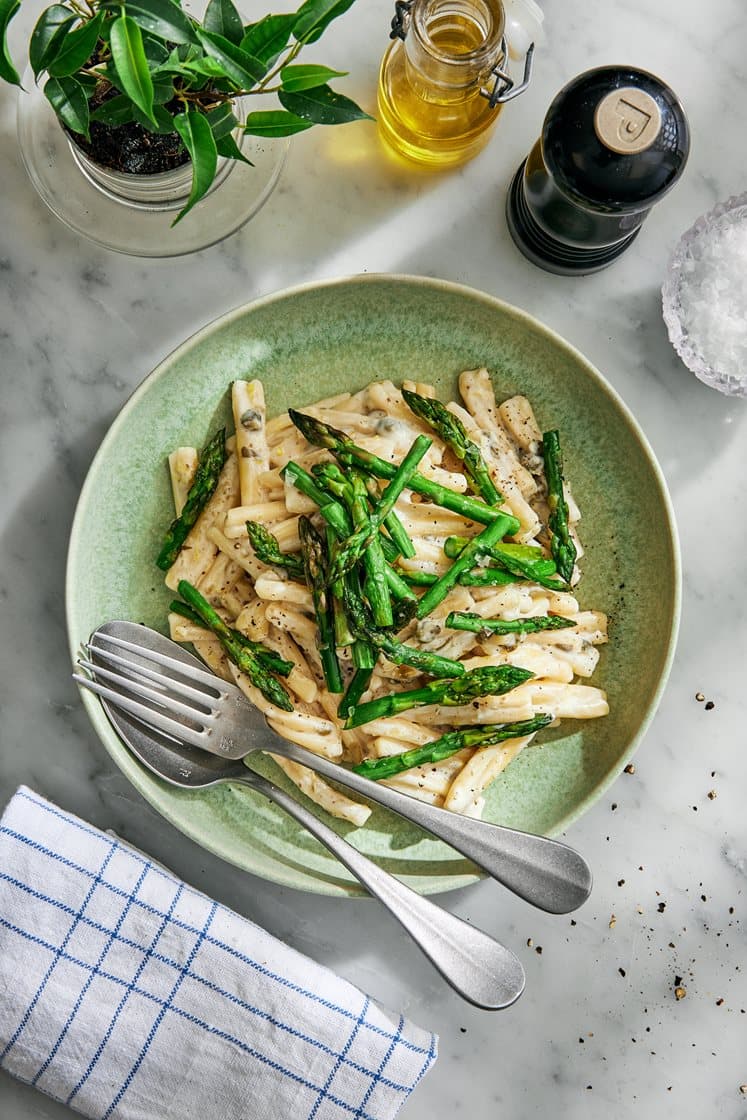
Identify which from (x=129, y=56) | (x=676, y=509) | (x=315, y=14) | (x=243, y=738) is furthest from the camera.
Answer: (x=676, y=509)

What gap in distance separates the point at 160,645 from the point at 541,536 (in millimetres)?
947

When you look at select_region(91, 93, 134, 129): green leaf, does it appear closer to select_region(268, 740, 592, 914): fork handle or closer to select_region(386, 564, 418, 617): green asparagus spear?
select_region(386, 564, 418, 617): green asparagus spear

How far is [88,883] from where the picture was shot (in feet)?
8.01

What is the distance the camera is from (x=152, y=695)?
229cm

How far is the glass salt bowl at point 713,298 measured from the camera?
250cm

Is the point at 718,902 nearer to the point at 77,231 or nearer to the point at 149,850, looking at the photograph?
the point at 149,850

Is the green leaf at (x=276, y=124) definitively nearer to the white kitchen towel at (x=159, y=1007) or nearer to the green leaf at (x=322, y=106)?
the green leaf at (x=322, y=106)

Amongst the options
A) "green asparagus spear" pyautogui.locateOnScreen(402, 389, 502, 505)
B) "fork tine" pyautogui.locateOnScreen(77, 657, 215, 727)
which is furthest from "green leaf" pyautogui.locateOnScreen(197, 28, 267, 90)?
"fork tine" pyautogui.locateOnScreen(77, 657, 215, 727)

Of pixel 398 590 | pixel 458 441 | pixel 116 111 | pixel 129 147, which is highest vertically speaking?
pixel 116 111

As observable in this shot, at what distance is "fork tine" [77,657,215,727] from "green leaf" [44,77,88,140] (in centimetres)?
113

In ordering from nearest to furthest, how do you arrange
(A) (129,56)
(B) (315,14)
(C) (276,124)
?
1. (A) (129,56)
2. (B) (315,14)
3. (C) (276,124)

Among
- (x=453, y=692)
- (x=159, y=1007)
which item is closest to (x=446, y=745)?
(x=453, y=692)

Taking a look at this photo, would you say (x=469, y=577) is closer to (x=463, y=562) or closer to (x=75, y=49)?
(x=463, y=562)

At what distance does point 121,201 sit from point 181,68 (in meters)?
0.90
